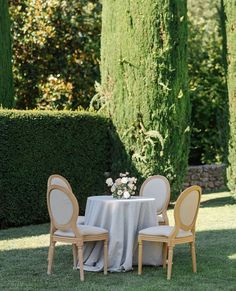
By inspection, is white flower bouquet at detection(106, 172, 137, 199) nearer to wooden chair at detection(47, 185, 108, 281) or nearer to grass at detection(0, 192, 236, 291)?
wooden chair at detection(47, 185, 108, 281)

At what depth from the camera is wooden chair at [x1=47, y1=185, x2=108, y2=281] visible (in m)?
7.96

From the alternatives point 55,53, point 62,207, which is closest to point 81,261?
point 62,207

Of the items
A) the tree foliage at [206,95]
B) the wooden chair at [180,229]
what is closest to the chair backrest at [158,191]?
the wooden chair at [180,229]

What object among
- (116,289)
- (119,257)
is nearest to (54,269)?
(119,257)

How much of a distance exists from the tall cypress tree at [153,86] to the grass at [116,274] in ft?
9.81

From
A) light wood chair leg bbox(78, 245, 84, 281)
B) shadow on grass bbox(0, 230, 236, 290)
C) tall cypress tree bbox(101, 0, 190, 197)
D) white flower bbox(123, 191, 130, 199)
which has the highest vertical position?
tall cypress tree bbox(101, 0, 190, 197)

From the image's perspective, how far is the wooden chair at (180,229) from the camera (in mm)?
7910

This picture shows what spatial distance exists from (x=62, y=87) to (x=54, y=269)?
1080 centimetres

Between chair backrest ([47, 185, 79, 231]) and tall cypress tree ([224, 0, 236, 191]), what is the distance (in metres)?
7.66

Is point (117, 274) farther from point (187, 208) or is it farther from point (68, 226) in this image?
point (187, 208)

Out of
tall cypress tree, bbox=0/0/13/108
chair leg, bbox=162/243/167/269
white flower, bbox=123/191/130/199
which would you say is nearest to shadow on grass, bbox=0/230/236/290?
chair leg, bbox=162/243/167/269

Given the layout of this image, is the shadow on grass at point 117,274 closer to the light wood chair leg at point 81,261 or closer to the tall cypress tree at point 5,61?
the light wood chair leg at point 81,261

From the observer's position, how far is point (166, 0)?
562 inches

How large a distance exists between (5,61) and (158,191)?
266 inches
